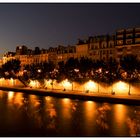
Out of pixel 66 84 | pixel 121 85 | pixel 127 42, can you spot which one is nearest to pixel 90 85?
pixel 66 84

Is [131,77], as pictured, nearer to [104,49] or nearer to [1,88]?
[104,49]

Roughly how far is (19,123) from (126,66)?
718 inches

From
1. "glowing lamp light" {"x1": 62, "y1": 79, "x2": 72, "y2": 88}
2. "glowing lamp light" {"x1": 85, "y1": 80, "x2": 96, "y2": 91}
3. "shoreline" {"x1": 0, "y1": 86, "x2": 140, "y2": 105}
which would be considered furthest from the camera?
"glowing lamp light" {"x1": 62, "y1": 79, "x2": 72, "y2": 88}

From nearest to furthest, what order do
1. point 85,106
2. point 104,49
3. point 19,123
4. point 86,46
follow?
point 19,123, point 85,106, point 104,49, point 86,46

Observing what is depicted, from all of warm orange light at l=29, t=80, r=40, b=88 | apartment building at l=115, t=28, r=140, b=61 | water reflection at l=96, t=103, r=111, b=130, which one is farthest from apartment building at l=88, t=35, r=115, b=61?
water reflection at l=96, t=103, r=111, b=130

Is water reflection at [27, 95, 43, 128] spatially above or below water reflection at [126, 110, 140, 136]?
above

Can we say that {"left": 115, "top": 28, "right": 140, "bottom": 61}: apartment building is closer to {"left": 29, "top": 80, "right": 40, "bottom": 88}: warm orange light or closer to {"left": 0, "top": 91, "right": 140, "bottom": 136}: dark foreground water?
{"left": 29, "top": 80, "right": 40, "bottom": 88}: warm orange light

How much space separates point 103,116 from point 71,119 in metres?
2.44

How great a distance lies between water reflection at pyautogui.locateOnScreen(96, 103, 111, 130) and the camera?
19.4m

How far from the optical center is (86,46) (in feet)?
172

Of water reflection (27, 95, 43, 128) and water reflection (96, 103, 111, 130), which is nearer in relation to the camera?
water reflection (96, 103, 111, 130)

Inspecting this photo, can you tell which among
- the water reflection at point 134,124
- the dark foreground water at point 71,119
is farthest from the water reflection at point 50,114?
the water reflection at point 134,124

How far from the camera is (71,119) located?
21516 millimetres
